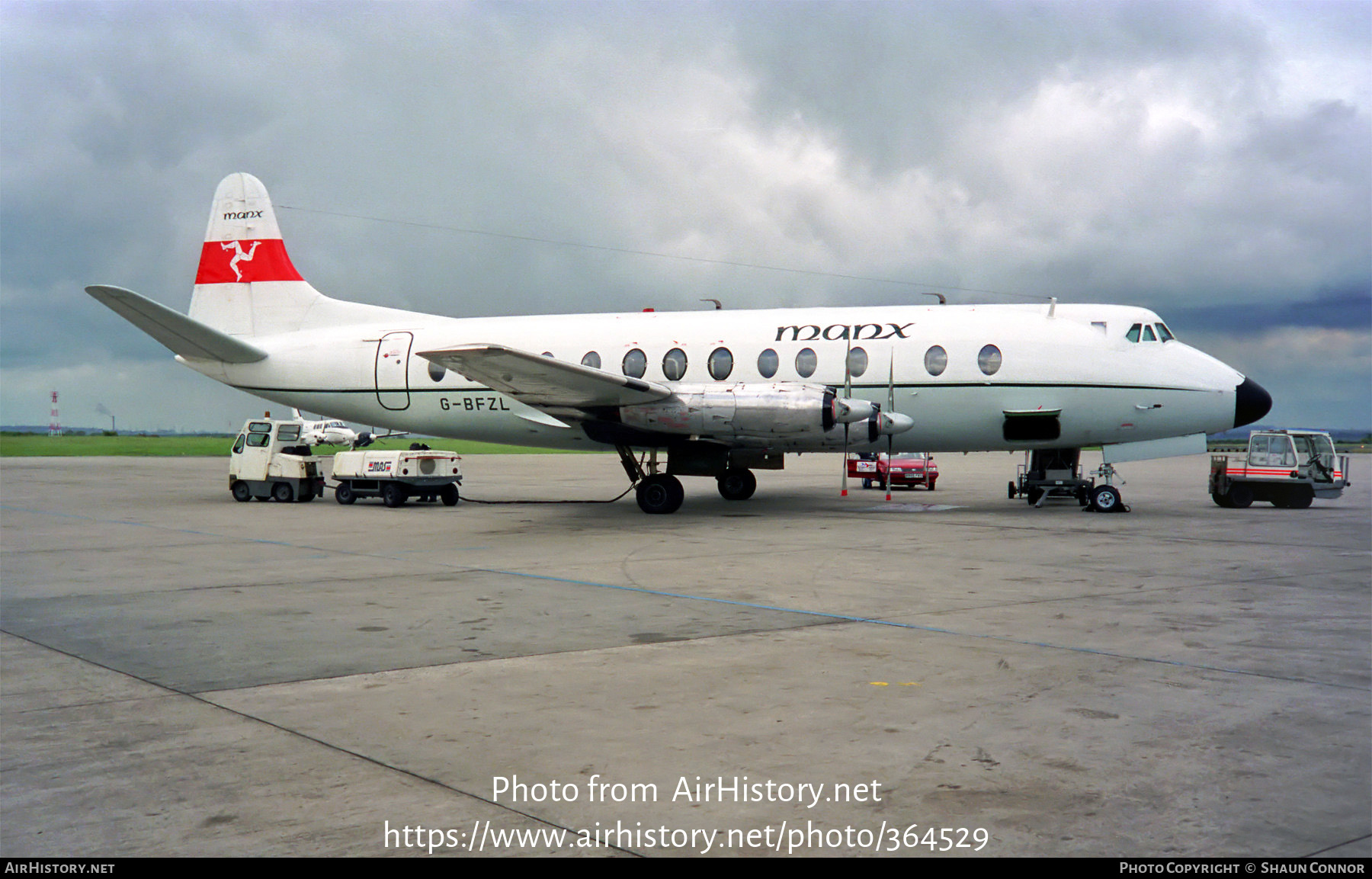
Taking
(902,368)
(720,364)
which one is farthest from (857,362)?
(720,364)

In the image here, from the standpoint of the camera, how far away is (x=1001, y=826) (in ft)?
14.3

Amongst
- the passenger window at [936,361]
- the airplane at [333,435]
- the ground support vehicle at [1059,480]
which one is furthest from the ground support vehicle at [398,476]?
the airplane at [333,435]

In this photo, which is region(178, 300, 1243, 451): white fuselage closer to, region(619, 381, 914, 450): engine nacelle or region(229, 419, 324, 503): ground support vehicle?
region(619, 381, 914, 450): engine nacelle

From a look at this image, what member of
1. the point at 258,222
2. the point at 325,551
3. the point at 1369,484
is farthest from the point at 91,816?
the point at 1369,484

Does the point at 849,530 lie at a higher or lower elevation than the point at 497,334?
lower

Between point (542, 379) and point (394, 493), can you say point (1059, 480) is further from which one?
point (394, 493)

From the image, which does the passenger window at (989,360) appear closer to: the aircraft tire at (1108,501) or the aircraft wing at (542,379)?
the aircraft tire at (1108,501)

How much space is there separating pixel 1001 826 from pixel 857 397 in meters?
17.4

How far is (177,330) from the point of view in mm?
23797

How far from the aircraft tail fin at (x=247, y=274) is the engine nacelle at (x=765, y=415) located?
11170 mm

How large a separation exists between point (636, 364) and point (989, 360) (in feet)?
25.4

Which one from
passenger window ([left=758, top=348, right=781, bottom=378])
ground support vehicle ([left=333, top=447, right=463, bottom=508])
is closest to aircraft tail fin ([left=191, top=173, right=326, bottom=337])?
ground support vehicle ([left=333, top=447, right=463, bottom=508])

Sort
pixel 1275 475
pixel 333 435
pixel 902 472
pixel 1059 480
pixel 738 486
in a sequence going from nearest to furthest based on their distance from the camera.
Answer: pixel 1059 480 → pixel 1275 475 → pixel 738 486 → pixel 902 472 → pixel 333 435

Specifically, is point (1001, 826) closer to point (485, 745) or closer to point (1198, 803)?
point (1198, 803)
